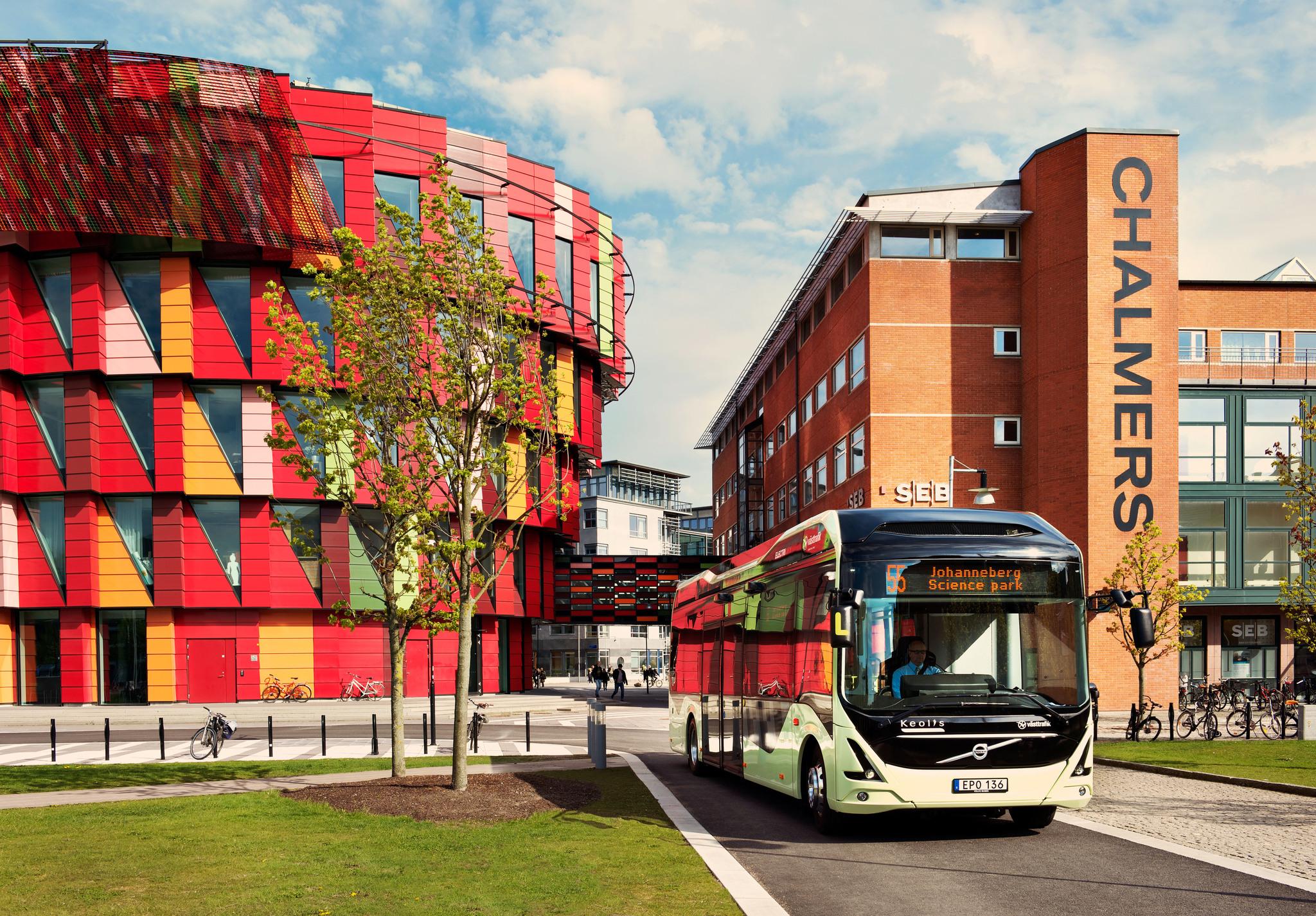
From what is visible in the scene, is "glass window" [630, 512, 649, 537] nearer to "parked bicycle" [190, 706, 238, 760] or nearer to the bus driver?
"parked bicycle" [190, 706, 238, 760]

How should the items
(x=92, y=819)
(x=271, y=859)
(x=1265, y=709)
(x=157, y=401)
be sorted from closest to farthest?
(x=271, y=859), (x=92, y=819), (x=1265, y=709), (x=157, y=401)

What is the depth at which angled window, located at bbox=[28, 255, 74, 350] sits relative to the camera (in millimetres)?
42250

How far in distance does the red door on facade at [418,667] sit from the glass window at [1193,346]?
2962cm

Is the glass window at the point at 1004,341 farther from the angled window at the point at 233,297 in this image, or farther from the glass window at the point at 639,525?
the glass window at the point at 639,525

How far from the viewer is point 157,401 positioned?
139 feet

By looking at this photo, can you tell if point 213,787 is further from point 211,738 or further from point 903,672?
point 903,672

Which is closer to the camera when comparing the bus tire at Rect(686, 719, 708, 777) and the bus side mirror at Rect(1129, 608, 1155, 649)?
the bus side mirror at Rect(1129, 608, 1155, 649)

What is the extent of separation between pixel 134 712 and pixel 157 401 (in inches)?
424

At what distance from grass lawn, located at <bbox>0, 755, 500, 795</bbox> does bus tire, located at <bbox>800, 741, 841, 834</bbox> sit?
29.5 feet

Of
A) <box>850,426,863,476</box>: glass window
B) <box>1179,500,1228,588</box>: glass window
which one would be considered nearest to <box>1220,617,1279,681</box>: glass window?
<box>1179,500,1228,588</box>: glass window

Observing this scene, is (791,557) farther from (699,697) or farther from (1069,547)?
(699,697)

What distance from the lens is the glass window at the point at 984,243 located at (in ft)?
134

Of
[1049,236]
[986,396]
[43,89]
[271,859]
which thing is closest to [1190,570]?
[986,396]

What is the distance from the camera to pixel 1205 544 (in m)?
43.0
